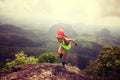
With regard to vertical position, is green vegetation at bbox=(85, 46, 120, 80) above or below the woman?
below

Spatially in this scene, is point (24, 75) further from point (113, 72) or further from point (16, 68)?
point (113, 72)

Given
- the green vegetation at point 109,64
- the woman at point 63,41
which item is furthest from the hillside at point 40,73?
the green vegetation at point 109,64

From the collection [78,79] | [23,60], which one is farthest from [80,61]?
[78,79]

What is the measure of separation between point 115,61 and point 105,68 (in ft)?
9.90

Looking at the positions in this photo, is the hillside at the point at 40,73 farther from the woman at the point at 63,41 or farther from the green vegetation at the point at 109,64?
the green vegetation at the point at 109,64

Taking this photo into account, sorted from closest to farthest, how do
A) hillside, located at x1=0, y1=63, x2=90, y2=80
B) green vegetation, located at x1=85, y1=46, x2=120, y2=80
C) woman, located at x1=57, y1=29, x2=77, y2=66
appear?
hillside, located at x1=0, y1=63, x2=90, y2=80 < woman, located at x1=57, y1=29, x2=77, y2=66 < green vegetation, located at x1=85, y1=46, x2=120, y2=80

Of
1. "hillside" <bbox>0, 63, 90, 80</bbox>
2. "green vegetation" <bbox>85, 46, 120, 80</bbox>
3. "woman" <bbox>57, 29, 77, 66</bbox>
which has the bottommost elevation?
"green vegetation" <bbox>85, 46, 120, 80</bbox>

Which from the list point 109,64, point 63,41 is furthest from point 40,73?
point 109,64

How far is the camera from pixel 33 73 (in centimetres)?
1009

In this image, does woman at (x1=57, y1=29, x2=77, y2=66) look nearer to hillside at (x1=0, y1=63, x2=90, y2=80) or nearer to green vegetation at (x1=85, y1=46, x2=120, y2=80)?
hillside at (x1=0, y1=63, x2=90, y2=80)

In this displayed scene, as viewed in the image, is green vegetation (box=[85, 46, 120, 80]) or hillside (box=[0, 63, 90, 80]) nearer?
hillside (box=[0, 63, 90, 80])

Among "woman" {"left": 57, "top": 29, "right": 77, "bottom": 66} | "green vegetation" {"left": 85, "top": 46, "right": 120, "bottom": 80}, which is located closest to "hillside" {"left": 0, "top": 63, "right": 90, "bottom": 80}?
"woman" {"left": 57, "top": 29, "right": 77, "bottom": 66}

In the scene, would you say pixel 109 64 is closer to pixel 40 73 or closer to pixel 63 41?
pixel 63 41

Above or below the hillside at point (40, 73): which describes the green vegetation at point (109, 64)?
below
